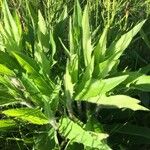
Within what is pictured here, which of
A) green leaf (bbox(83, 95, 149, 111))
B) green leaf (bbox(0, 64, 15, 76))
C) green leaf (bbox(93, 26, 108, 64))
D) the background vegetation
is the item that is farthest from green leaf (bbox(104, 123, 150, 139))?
green leaf (bbox(0, 64, 15, 76))

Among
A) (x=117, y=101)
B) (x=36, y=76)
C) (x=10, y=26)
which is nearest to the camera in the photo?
(x=117, y=101)

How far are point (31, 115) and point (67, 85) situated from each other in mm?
216

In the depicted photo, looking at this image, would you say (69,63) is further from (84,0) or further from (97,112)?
(84,0)

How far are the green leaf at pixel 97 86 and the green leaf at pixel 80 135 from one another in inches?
5.1

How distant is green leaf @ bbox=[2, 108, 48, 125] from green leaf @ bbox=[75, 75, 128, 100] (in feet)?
0.61

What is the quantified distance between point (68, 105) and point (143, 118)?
55 cm

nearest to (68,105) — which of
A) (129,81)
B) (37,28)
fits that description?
(129,81)

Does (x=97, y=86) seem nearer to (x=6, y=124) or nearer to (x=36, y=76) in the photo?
(x=36, y=76)

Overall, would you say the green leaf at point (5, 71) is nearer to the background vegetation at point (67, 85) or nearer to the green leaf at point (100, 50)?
the background vegetation at point (67, 85)

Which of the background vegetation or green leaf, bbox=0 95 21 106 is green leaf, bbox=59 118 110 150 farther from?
green leaf, bbox=0 95 21 106

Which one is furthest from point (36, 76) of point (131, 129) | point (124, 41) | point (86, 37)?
point (131, 129)

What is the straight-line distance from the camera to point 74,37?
1.87 m

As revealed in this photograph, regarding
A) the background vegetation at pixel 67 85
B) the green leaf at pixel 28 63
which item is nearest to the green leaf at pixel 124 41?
the background vegetation at pixel 67 85

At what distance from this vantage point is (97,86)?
1.76m
